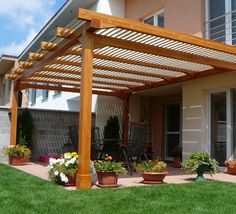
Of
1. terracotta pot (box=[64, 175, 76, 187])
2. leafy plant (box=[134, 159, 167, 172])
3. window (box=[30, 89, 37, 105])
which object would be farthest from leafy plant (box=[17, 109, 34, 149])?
window (box=[30, 89, 37, 105])

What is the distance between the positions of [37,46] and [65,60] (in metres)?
13.1

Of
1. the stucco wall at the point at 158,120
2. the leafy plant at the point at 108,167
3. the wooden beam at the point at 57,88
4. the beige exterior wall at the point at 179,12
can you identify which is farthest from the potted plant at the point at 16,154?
the beige exterior wall at the point at 179,12

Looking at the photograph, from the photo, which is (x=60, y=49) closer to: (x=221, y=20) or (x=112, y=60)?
(x=112, y=60)

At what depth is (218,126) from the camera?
10.9 m

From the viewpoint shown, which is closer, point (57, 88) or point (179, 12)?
point (179, 12)

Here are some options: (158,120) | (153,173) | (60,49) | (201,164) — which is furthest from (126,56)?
(158,120)

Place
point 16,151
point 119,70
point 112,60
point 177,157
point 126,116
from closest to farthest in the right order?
point 112,60, point 119,70, point 16,151, point 177,157, point 126,116

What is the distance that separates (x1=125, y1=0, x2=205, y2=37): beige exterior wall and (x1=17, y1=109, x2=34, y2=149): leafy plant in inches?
227

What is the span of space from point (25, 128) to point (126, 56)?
6.21 meters

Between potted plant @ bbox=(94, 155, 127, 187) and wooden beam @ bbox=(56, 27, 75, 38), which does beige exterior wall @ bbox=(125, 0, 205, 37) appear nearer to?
wooden beam @ bbox=(56, 27, 75, 38)

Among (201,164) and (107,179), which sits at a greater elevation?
(201,164)

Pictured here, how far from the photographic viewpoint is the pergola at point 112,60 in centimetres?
716

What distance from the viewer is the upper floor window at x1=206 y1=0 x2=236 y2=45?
10.5 meters

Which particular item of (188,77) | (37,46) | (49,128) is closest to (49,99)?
(37,46)
